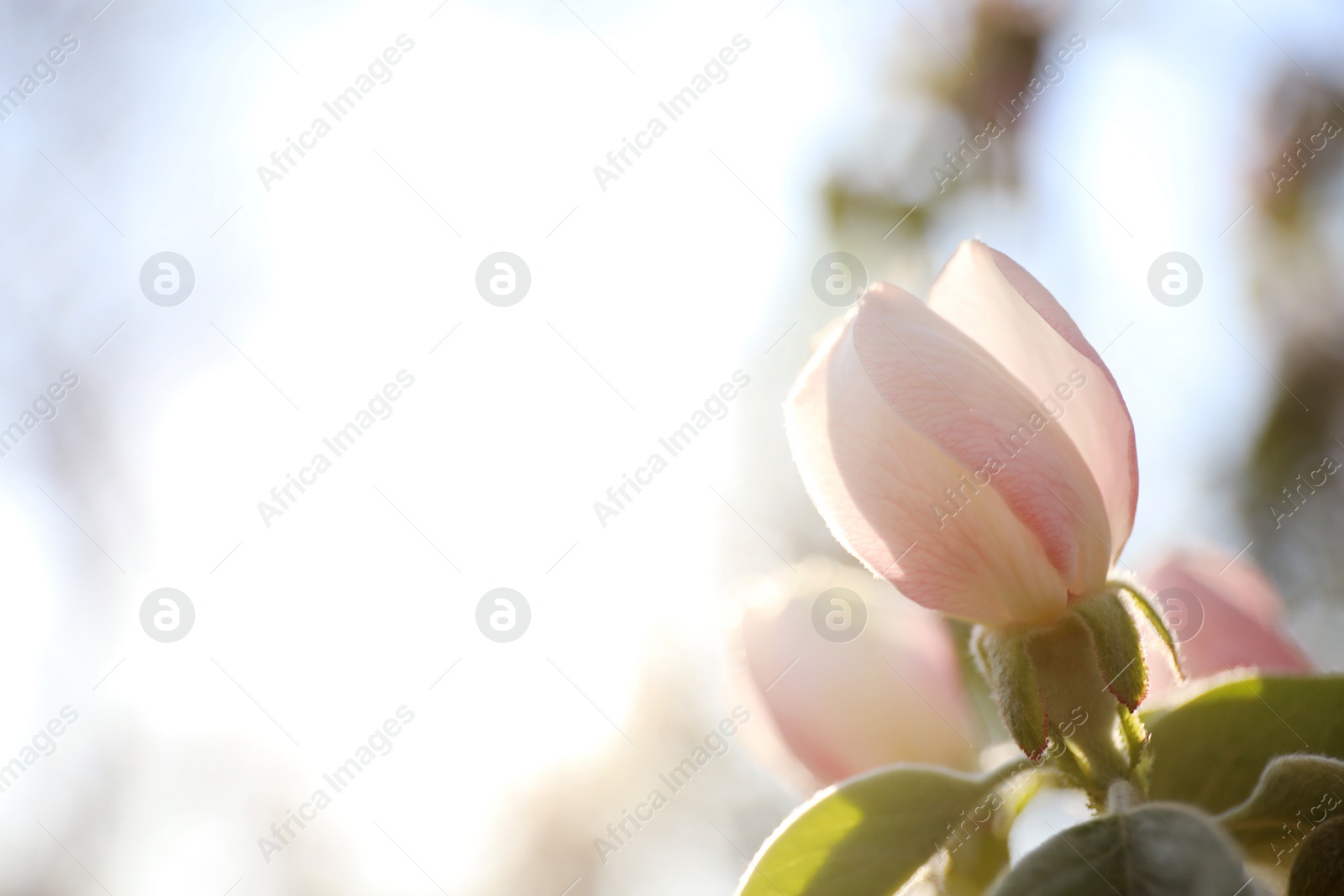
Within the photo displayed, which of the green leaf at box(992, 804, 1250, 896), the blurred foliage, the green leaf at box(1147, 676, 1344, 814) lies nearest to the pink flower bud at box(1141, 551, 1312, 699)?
the green leaf at box(1147, 676, 1344, 814)

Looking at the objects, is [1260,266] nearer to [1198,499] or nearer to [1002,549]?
[1198,499]

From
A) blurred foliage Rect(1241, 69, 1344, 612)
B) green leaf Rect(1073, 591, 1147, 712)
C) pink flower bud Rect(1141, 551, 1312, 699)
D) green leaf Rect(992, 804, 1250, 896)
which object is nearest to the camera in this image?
green leaf Rect(992, 804, 1250, 896)

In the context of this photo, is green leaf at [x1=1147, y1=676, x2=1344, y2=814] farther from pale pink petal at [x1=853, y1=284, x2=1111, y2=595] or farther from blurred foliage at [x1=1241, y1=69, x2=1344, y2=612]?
blurred foliage at [x1=1241, y1=69, x2=1344, y2=612]

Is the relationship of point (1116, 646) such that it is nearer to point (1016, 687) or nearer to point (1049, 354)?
point (1016, 687)

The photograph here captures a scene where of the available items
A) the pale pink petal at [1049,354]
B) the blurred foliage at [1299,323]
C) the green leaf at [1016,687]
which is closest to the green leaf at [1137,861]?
the green leaf at [1016,687]

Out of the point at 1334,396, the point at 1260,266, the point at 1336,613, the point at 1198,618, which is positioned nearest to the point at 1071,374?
the point at 1198,618

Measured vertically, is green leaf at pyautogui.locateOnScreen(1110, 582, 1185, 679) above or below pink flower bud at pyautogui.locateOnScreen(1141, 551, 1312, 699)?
above

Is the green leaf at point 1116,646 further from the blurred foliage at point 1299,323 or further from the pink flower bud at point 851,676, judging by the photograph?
the blurred foliage at point 1299,323
